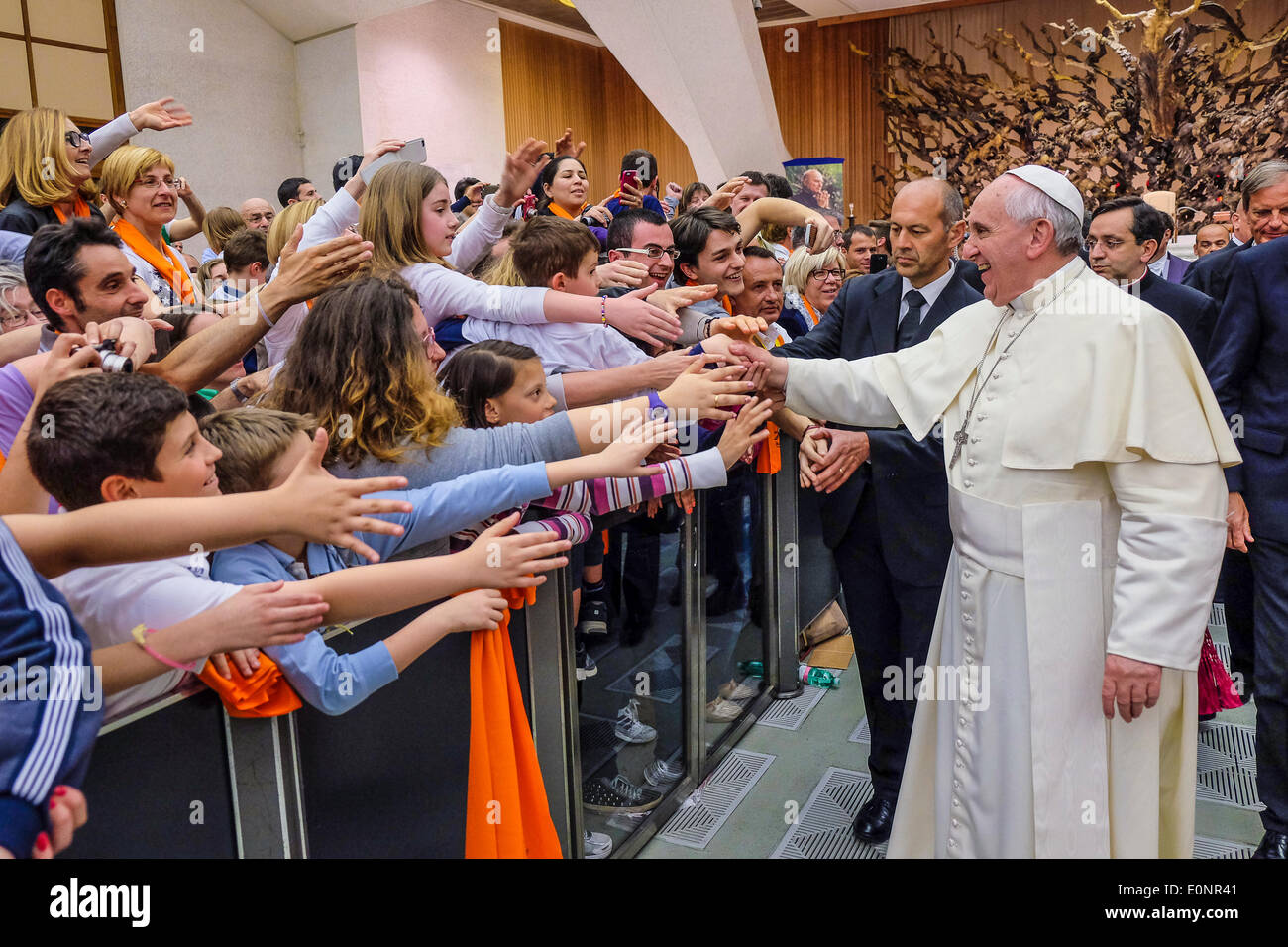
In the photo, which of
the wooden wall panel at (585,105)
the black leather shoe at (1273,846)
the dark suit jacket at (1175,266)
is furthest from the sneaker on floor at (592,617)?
the wooden wall panel at (585,105)

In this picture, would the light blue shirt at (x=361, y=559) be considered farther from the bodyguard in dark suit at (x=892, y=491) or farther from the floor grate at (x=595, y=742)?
the bodyguard in dark suit at (x=892, y=491)

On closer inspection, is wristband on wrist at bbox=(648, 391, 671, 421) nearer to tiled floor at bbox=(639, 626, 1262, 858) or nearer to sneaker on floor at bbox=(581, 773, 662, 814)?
sneaker on floor at bbox=(581, 773, 662, 814)

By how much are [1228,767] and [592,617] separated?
89.9 inches

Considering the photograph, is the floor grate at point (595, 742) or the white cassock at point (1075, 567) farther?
→ the floor grate at point (595, 742)

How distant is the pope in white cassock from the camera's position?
1984mm

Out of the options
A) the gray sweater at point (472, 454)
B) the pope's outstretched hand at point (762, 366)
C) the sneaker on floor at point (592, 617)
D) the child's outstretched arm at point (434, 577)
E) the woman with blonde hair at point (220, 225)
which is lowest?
the sneaker on floor at point (592, 617)

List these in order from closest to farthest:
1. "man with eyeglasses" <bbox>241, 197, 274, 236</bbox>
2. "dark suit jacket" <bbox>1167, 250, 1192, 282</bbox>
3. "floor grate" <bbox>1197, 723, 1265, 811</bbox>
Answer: "floor grate" <bbox>1197, 723, 1265, 811</bbox>, "man with eyeglasses" <bbox>241, 197, 274, 236</bbox>, "dark suit jacket" <bbox>1167, 250, 1192, 282</bbox>

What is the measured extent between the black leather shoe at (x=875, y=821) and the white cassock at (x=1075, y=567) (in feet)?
1.79

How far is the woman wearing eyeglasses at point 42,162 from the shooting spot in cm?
329

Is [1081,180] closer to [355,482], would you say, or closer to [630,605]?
[630,605]

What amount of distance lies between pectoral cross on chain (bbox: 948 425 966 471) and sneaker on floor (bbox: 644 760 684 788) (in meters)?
1.30

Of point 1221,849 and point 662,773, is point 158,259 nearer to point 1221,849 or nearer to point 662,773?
point 662,773

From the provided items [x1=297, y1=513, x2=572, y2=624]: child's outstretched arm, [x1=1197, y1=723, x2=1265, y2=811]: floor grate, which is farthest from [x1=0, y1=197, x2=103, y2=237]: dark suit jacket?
[x1=1197, y1=723, x2=1265, y2=811]: floor grate

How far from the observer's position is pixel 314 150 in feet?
33.3
